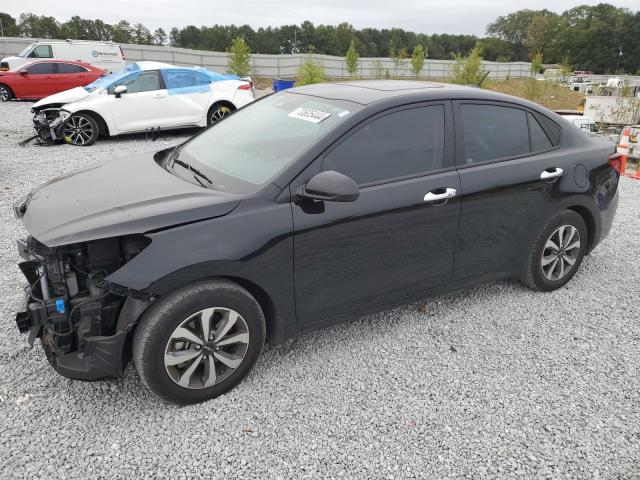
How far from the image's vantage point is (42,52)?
63.6 ft

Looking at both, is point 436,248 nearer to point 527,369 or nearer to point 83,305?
point 527,369

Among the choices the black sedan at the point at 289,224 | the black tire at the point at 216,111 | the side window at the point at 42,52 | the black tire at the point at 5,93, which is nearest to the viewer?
the black sedan at the point at 289,224

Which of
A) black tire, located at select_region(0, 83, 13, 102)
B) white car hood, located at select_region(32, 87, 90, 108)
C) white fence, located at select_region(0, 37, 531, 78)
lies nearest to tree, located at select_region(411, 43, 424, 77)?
white fence, located at select_region(0, 37, 531, 78)

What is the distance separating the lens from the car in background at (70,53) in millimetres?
18570

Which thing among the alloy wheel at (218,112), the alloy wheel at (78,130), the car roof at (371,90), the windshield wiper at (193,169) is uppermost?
the car roof at (371,90)

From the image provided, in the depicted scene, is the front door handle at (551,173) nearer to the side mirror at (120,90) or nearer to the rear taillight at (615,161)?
the rear taillight at (615,161)

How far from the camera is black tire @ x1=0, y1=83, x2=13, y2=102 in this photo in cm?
1698

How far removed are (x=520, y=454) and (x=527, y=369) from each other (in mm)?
814

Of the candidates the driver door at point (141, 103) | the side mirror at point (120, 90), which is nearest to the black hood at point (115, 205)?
the side mirror at point (120, 90)

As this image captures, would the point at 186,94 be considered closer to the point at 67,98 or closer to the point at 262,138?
the point at 67,98

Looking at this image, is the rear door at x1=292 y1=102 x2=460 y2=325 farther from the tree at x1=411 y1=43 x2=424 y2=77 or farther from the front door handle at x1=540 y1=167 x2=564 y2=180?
the tree at x1=411 y1=43 x2=424 y2=77

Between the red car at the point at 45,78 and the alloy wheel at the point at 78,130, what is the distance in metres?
7.82

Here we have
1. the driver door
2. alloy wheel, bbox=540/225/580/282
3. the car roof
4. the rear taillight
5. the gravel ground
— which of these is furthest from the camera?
the driver door

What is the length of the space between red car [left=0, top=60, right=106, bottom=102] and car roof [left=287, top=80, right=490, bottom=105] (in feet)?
51.3
